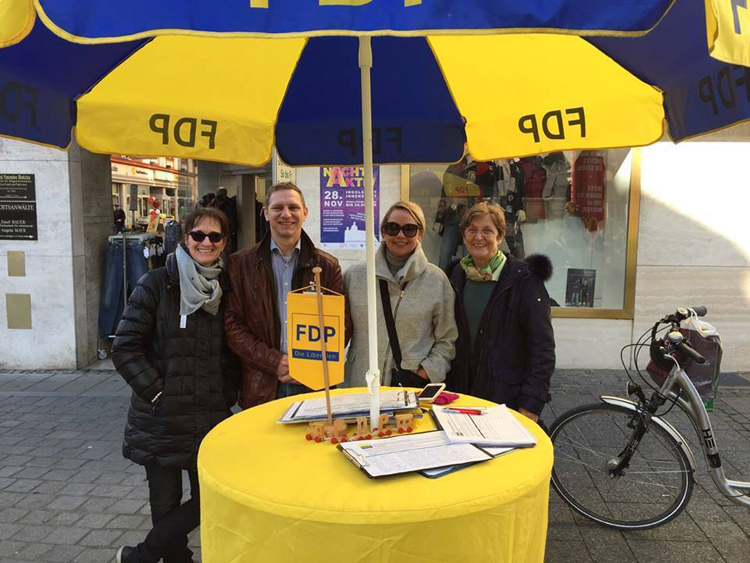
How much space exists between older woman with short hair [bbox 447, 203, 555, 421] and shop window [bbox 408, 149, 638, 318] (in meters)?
3.67

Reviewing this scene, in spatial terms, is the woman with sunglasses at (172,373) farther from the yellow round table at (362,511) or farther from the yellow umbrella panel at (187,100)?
the yellow round table at (362,511)

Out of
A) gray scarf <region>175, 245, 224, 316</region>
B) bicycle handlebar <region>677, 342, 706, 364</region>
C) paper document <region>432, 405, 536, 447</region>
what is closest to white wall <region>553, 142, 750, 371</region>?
bicycle handlebar <region>677, 342, 706, 364</region>

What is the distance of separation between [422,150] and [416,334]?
3.84ft

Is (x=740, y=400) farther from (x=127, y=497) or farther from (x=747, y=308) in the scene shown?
(x=127, y=497)

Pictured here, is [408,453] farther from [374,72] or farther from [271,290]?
[374,72]

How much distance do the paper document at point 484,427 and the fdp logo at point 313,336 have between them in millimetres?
482

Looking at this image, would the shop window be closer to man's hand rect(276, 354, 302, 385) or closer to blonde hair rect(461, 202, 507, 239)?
blonde hair rect(461, 202, 507, 239)

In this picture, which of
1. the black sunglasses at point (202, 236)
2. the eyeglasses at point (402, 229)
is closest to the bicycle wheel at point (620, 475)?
the eyeglasses at point (402, 229)

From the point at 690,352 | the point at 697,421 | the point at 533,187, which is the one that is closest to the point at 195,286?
the point at 690,352

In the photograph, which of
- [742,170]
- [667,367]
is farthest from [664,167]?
[667,367]

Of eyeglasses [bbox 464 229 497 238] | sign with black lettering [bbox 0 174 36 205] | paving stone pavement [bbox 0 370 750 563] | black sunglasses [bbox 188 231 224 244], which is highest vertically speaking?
sign with black lettering [bbox 0 174 36 205]

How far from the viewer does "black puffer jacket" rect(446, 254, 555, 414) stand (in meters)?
2.94

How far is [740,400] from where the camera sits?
5.51 metres

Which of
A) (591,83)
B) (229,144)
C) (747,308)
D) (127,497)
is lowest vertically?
(127,497)
